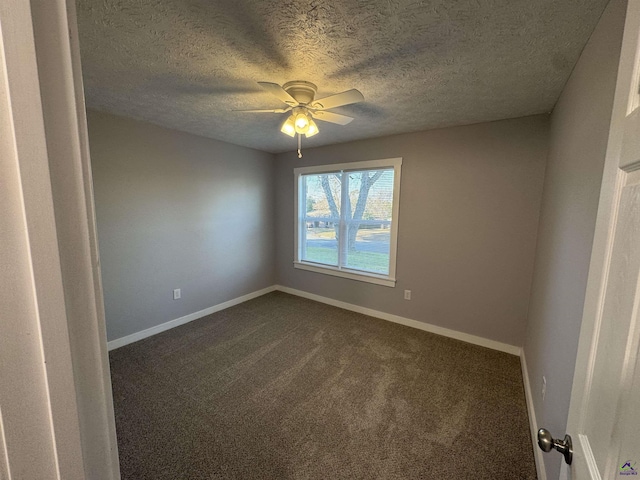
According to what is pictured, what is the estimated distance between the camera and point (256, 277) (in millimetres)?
4215

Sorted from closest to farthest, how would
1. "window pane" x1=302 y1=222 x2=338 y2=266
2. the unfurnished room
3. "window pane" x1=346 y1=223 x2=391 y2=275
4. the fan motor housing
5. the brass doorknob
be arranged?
the unfurnished room
the brass doorknob
the fan motor housing
"window pane" x1=346 y1=223 x2=391 y2=275
"window pane" x1=302 y1=222 x2=338 y2=266

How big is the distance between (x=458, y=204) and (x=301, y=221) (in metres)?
2.25

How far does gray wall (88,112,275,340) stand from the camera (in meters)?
2.58

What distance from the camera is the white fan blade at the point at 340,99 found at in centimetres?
163

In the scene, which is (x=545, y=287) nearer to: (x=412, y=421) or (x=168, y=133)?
(x=412, y=421)

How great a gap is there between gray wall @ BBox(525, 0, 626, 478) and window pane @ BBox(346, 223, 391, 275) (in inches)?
67.0

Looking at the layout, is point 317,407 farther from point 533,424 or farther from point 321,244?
point 321,244

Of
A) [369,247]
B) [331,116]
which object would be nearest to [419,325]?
[369,247]

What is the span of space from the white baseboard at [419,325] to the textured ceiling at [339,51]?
7.39 ft

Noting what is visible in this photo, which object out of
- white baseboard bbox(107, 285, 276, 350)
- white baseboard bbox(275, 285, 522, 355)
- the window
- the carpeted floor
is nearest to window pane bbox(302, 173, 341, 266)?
the window

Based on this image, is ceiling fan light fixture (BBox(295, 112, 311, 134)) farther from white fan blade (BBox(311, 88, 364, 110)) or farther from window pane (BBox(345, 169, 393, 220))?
window pane (BBox(345, 169, 393, 220))

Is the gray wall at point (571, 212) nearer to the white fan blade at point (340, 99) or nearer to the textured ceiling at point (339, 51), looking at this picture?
the textured ceiling at point (339, 51)

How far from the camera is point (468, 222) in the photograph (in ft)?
9.16

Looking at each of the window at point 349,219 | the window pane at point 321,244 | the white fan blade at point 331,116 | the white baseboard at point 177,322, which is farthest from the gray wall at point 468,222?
the white baseboard at point 177,322
